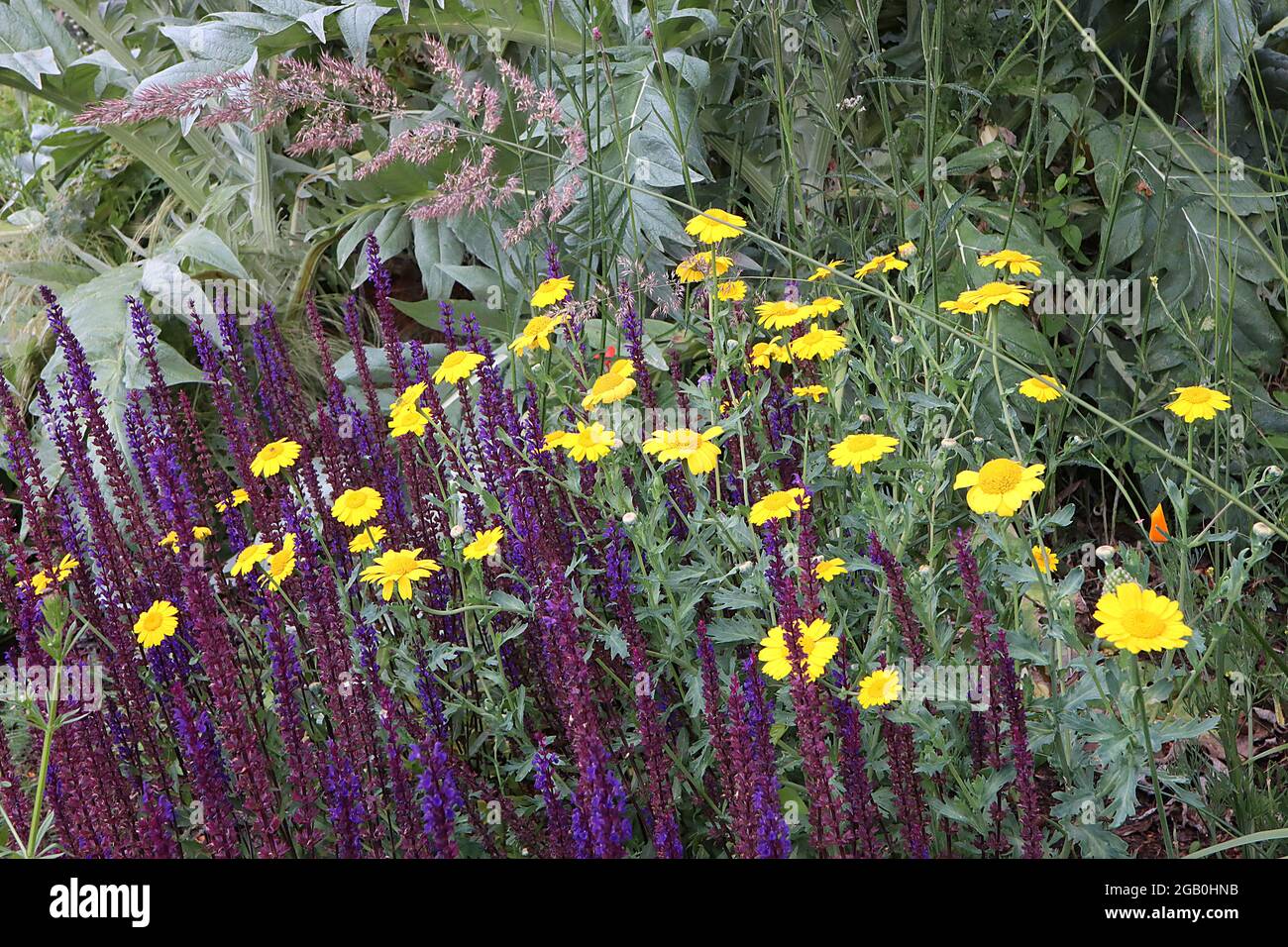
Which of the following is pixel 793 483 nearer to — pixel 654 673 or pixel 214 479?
pixel 654 673

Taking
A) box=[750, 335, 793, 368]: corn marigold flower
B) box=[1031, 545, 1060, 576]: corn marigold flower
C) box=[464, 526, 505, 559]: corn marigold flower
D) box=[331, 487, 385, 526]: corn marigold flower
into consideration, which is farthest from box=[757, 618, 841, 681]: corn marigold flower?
box=[331, 487, 385, 526]: corn marigold flower

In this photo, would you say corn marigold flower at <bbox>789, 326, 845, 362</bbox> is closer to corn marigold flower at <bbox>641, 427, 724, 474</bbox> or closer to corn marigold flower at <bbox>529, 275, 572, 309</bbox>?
corn marigold flower at <bbox>641, 427, 724, 474</bbox>

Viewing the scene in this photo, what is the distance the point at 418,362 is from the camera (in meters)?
2.14

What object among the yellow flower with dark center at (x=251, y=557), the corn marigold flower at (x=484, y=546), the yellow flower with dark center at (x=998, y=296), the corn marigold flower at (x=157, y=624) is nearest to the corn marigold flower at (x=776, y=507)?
the corn marigold flower at (x=484, y=546)

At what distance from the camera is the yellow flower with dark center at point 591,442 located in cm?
164

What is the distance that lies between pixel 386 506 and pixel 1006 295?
1123mm

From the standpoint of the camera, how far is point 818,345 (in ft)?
5.93

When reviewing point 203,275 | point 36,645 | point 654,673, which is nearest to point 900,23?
point 203,275

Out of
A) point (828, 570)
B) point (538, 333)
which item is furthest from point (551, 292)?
point (828, 570)

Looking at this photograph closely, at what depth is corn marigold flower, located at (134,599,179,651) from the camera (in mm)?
1775

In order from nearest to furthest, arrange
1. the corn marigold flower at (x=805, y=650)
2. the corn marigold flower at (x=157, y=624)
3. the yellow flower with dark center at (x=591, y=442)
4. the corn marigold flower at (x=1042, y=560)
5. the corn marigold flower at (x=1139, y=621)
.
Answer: the corn marigold flower at (x=1139, y=621), the corn marigold flower at (x=805, y=650), the corn marigold flower at (x=1042, y=560), the yellow flower with dark center at (x=591, y=442), the corn marigold flower at (x=157, y=624)

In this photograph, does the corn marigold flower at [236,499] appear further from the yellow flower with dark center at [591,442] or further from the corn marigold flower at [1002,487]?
the corn marigold flower at [1002,487]

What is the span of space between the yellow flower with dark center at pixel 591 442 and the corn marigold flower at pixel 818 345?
33 cm

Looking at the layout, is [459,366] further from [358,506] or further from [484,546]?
[484,546]
